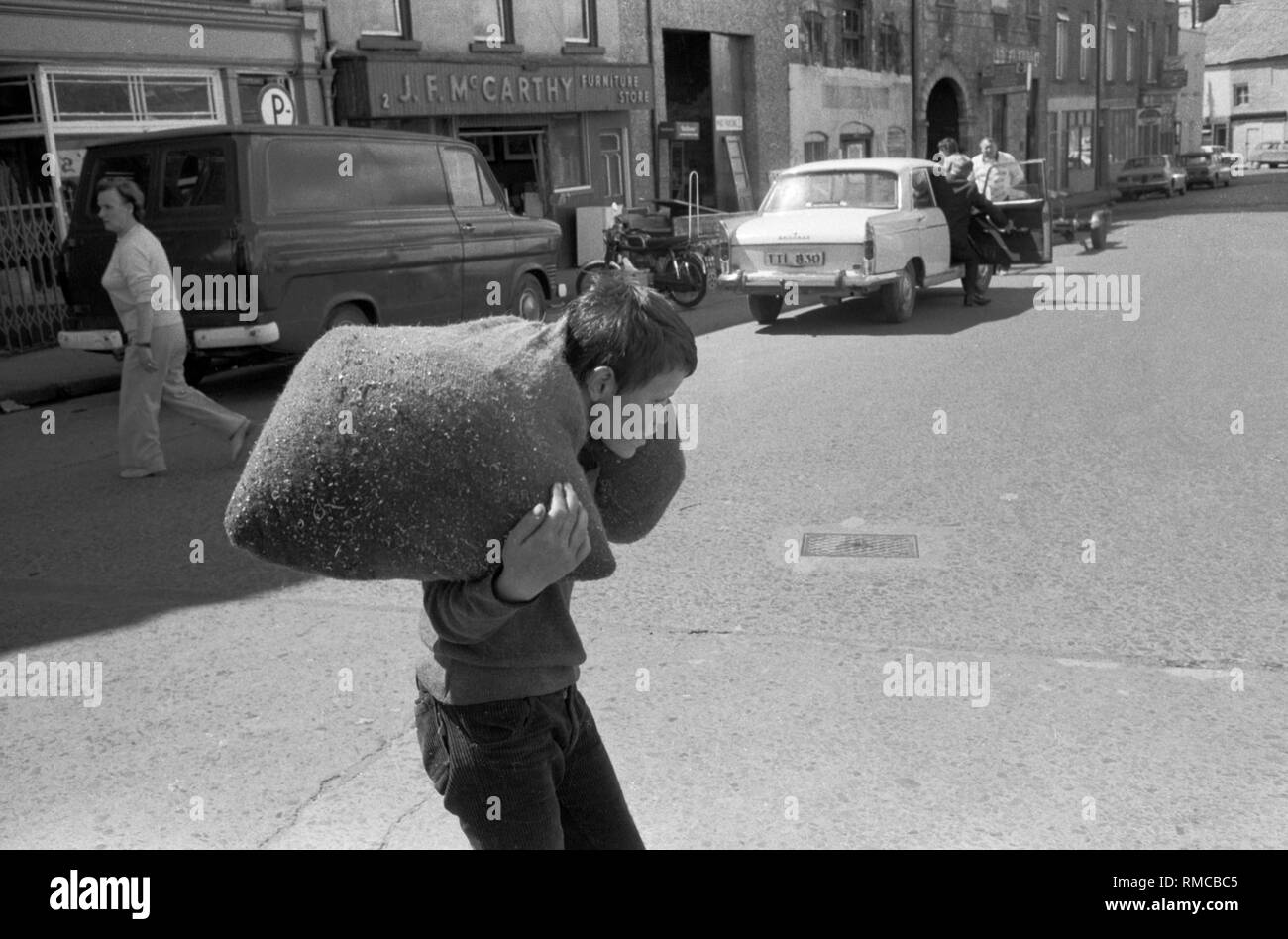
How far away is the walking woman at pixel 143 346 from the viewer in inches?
311

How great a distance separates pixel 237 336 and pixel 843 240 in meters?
6.24

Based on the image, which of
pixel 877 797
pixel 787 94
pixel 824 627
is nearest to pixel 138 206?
pixel 824 627

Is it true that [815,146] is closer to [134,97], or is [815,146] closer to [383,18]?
[383,18]

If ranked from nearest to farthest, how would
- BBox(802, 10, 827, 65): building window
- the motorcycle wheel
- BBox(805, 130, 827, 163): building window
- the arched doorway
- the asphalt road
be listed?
the asphalt road, the motorcycle wheel, BBox(802, 10, 827, 65): building window, BBox(805, 130, 827, 163): building window, the arched doorway

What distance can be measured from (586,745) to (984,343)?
35.2 ft

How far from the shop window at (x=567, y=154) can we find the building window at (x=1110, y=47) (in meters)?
34.7

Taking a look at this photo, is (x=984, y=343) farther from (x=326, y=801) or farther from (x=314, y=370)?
(x=314, y=370)

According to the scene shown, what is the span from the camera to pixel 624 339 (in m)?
1.95

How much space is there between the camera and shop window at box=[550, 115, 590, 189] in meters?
23.0

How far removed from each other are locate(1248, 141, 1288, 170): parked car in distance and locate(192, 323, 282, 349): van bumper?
7576 cm

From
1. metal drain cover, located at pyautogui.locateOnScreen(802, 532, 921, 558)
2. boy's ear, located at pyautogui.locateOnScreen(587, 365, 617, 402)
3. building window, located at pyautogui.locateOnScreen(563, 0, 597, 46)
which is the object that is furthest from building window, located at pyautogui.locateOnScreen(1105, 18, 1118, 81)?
boy's ear, located at pyautogui.locateOnScreen(587, 365, 617, 402)

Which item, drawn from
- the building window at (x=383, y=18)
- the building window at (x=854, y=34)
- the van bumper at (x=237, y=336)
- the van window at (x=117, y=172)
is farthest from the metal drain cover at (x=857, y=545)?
the building window at (x=854, y=34)

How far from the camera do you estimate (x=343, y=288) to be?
11.2 m

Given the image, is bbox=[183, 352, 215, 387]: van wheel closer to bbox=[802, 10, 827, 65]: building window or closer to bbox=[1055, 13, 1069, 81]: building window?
bbox=[802, 10, 827, 65]: building window
